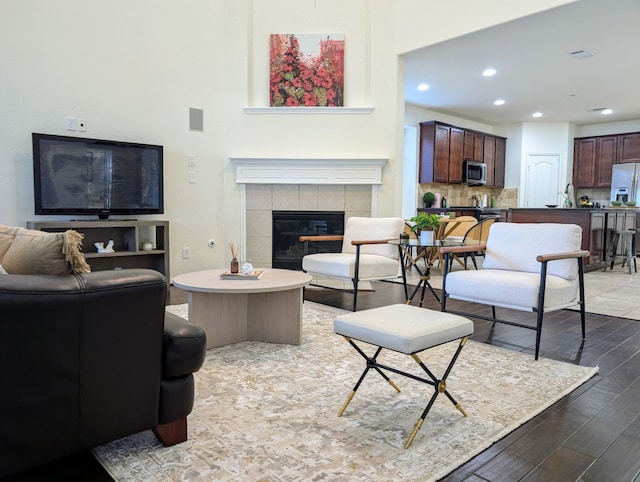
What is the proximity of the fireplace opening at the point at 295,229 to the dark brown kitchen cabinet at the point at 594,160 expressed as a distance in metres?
7.05

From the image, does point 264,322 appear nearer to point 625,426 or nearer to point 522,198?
point 625,426

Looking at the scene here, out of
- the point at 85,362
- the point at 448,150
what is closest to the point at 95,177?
the point at 85,362

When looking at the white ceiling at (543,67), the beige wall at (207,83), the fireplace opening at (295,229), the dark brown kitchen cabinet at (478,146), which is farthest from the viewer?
the dark brown kitchen cabinet at (478,146)

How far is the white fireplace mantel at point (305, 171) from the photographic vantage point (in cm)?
542

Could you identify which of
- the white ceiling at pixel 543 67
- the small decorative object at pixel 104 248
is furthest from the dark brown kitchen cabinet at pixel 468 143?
the small decorative object at pixel 104 248

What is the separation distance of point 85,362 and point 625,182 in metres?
10.7

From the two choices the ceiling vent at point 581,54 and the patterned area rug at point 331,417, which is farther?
the ceiling vent at point 581,54

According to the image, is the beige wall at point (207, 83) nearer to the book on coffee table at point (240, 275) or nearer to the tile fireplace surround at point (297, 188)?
the tile fireplace surround at point (297, 188)

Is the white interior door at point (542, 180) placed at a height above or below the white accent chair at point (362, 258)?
above

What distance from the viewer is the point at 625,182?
9086 mm

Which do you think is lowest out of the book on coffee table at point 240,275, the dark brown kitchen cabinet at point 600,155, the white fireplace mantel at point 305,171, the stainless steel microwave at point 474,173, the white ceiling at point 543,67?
the book on coffee table at point 240,275

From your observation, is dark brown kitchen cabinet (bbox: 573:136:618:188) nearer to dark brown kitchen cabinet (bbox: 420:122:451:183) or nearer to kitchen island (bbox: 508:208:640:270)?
kitchen island (bbox: 508:208:640:270)

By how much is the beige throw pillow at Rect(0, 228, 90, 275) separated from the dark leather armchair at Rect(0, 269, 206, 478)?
0.05 m

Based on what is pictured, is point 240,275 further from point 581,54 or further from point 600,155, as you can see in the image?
point 600,155
